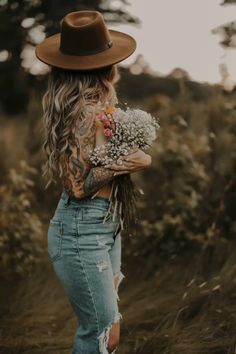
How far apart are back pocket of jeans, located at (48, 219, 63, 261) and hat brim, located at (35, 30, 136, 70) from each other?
0.66 meters

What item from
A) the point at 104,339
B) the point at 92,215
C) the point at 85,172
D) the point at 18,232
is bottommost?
the point at 18,232

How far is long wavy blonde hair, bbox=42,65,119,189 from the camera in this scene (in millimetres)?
3393

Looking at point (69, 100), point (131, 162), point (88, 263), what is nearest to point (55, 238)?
point (88, 263)

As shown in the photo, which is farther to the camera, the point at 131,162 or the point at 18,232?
the point at 18,232

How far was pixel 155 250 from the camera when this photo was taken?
6207 mm

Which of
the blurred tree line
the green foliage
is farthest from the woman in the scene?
the blurred tree line

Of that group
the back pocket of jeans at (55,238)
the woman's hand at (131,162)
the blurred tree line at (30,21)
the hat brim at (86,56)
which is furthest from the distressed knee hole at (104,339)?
the blurred tree line at (30,21)

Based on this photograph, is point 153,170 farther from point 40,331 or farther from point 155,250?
point 40,331

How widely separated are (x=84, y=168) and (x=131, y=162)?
0.66ft

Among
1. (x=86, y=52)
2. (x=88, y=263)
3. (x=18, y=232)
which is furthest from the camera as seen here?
(x=18, y=232)

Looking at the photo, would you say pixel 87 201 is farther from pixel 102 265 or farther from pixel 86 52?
pixel 86 52

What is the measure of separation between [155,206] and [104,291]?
3.05 metres

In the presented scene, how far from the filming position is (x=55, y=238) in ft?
11.4

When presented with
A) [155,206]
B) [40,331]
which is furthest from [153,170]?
[40,331]
